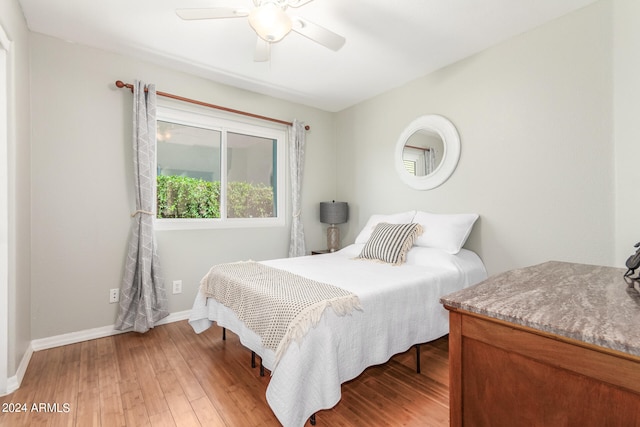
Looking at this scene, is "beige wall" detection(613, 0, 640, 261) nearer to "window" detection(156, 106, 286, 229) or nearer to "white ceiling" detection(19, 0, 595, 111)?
"white ceiling" detection(19, 0, 595, 111)

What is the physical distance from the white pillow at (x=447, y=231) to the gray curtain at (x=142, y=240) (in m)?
2.41

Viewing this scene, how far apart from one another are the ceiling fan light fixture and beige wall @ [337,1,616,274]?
1885mm

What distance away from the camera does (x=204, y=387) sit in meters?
1.86

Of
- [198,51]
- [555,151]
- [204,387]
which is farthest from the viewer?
[198,51]

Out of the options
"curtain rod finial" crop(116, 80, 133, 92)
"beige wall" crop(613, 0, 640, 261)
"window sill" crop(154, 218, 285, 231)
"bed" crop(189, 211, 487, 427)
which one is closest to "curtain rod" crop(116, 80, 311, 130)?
"curtain rod finial" crop(116, 80, 133, 92)

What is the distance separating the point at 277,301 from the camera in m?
1.59

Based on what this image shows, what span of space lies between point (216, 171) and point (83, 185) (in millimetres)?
1186

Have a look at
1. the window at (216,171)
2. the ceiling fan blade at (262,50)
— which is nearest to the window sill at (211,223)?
the window at (216,171)

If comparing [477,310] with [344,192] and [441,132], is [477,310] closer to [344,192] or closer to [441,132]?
[441,132]

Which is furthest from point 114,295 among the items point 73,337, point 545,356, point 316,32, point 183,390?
point 545,356

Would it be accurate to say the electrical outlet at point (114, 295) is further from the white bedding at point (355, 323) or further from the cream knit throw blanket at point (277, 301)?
the cream knit throw blanket at point (277, 301)

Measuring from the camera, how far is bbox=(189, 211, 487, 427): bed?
138 centimetres

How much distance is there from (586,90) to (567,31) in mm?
476

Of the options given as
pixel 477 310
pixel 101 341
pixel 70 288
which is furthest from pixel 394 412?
pixel 70 288
